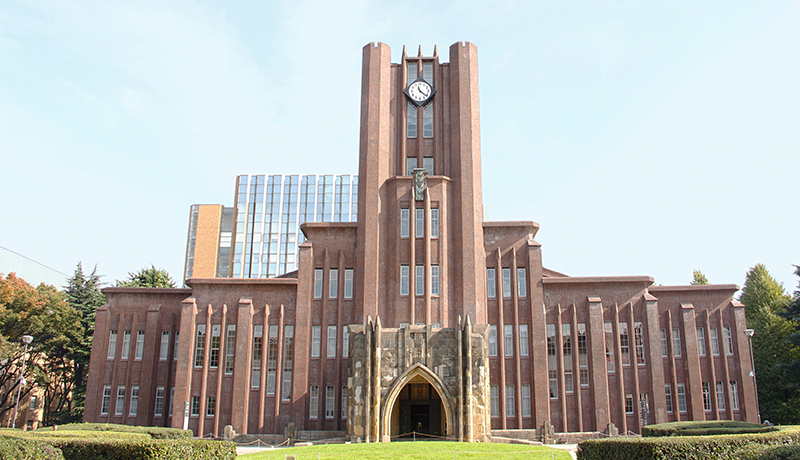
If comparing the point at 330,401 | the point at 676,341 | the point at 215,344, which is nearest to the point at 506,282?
the point at 676,341

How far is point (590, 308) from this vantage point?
1505 inches

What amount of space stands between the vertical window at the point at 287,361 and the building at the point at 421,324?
7cm

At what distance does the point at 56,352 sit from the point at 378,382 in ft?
Answer: 97.9

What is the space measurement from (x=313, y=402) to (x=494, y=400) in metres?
11.1

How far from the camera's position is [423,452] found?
80.3 feet

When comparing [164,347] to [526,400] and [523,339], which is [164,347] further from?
[526,400]

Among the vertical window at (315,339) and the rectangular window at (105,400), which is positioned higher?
the vertical window at (315,339)

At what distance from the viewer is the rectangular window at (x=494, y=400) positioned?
36281mm

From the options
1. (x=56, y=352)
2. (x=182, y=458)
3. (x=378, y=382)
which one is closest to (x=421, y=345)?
(x=378, y=382)

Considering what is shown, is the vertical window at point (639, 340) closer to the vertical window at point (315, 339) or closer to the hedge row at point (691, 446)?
the hedge row at point (691, 446)

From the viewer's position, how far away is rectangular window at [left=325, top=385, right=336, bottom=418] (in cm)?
3691

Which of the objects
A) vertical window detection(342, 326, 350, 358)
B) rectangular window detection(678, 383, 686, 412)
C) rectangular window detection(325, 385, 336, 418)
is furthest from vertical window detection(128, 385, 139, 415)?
rectangular window detection(678, 383, 686, 412)

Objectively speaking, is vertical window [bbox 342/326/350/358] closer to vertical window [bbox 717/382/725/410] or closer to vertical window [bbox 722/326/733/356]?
vertical window [bbox 717/382/725/410]

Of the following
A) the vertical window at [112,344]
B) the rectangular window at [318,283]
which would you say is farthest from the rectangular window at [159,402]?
the rectangular window at [318,283]
